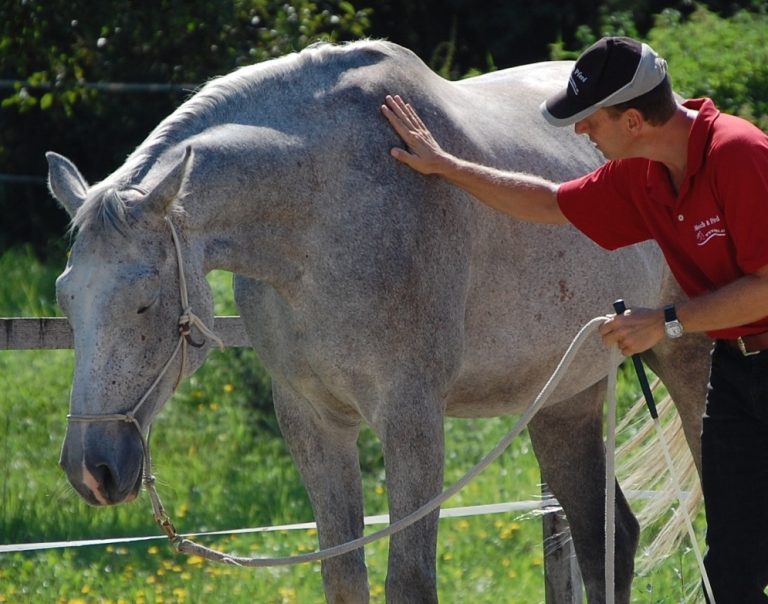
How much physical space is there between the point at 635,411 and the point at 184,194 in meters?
2.55

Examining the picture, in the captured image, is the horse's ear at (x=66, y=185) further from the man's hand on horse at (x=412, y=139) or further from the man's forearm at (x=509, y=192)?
the man's forearm at (x=509, y=192)

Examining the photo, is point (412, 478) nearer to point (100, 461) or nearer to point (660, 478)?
point (100, 461)

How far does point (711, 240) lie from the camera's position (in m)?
3.22

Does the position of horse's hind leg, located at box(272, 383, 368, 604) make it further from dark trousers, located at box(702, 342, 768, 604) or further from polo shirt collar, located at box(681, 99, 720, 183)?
polo shirt collar, located at box(681, 99, 720, 183)

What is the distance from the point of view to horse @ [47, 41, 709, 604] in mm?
3201

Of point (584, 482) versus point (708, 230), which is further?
point (584, 482)

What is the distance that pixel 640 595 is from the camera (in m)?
5.84

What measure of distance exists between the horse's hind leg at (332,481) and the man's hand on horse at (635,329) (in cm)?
107

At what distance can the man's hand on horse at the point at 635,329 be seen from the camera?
10.5 feet

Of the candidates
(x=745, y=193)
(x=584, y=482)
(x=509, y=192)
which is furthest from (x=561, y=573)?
(x=745, y=193)

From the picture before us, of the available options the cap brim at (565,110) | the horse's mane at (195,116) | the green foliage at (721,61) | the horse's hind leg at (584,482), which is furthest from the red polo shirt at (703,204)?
the green foliage at (721,61)

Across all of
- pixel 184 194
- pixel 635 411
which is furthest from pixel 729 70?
pixel 184 194

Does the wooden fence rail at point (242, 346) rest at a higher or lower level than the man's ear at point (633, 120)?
lower

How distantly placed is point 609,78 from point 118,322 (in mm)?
1274
